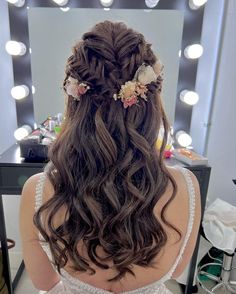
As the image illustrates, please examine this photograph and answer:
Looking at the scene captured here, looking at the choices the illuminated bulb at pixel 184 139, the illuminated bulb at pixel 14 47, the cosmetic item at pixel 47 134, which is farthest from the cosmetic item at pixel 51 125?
the illuminated bulb at pixel 184 139

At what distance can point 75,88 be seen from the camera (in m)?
0.61

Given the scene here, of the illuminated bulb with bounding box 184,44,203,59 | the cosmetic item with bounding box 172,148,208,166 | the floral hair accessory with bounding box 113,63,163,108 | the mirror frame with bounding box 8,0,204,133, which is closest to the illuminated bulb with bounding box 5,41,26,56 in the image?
the mirror frame with bounding box 8,0,204,133

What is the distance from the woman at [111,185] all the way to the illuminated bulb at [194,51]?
1114 millimetres

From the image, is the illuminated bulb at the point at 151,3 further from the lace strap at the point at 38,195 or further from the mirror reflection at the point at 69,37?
the lace strap at the point at 38,195

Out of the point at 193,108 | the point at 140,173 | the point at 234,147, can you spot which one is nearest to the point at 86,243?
the point at 140,173

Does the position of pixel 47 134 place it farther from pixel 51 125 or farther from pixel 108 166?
pixel 108 166

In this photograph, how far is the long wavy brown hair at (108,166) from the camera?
23.4 inches

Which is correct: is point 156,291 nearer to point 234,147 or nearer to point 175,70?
point 234,147

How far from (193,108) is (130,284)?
4.29ft

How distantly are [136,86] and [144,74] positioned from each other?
0.11 ft

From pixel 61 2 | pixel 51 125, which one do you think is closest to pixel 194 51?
pixel 61 2

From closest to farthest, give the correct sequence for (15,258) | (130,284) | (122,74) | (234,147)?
(122,74), (130,284), (234,147), (15,258)

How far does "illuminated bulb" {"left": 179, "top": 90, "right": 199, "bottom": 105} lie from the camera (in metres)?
1.70

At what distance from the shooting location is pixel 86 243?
26.7 inches
